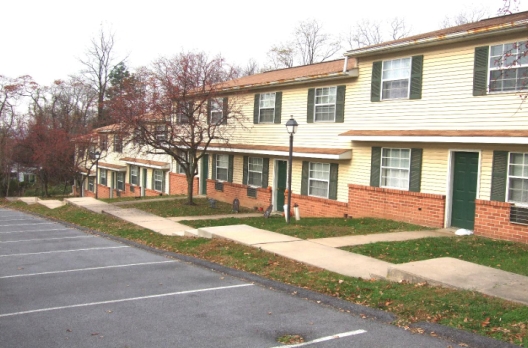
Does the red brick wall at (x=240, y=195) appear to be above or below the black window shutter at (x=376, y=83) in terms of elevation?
below

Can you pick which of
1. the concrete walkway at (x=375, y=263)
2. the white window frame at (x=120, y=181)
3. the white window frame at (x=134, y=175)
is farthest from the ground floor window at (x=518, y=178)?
the white window frame at (x=120, y=181)

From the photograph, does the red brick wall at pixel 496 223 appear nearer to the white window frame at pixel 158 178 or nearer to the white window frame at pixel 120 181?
the white window frame at pixel 158 178

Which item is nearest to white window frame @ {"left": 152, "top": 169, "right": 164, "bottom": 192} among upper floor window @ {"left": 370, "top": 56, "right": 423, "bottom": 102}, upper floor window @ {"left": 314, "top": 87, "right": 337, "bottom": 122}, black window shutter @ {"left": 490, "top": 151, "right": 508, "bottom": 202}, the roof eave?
upper floor window @ {"left": 314, "top": 87, "right": 337, "bottom": 122}

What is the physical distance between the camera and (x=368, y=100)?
52.3 feet

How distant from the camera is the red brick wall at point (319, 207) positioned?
55.9 ft

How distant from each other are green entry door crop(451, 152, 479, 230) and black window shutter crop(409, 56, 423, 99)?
2.21m

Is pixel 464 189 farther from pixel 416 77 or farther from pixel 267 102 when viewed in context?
pixel 267 102

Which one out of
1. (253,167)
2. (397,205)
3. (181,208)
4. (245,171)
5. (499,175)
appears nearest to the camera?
(499,175)

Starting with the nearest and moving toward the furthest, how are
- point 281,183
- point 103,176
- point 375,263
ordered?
1. point 375,263
2. point 281,183
3. point 103,176

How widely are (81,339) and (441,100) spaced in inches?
455

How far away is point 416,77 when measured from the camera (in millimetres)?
14320

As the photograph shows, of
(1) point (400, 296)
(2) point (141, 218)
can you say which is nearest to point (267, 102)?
(2) point (141, 218)

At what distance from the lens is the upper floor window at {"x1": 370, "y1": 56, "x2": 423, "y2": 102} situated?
47.0ft

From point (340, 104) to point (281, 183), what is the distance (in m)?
4.71
